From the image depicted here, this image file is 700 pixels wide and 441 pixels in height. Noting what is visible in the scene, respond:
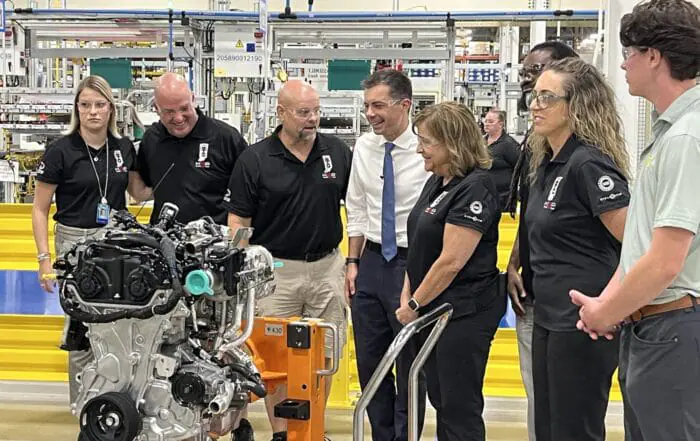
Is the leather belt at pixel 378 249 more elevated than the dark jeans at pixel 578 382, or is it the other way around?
the leather belt at pixel 378 249

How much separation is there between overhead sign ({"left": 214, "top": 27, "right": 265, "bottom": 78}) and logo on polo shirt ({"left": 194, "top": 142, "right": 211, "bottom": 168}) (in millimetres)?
3197

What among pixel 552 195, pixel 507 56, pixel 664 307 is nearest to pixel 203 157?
pixel 552 195

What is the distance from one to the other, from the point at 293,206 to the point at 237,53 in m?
3.76

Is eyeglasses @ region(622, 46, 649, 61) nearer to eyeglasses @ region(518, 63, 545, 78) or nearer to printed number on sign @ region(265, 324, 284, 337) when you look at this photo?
eyeglasses @ region(518, 63, 545, 78)

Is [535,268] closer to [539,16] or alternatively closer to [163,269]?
[163,269]

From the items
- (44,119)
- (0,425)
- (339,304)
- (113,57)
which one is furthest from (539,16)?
(0,425)

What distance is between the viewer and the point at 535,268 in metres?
2.77

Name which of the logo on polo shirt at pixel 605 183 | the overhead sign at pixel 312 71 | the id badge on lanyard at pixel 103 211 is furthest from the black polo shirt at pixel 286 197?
the overhead sign at pixel 312 71

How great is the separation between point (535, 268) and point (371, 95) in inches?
52.3

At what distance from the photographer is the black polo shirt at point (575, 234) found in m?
2.59

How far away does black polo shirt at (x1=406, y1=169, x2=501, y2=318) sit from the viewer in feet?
9.97

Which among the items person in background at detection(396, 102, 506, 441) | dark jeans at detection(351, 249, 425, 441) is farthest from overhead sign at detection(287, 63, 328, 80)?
person in background at detection(396, 102, 506, 441)

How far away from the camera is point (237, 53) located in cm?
728

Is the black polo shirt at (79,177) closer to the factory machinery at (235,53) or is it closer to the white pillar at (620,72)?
the factory machinery at (235,53)
